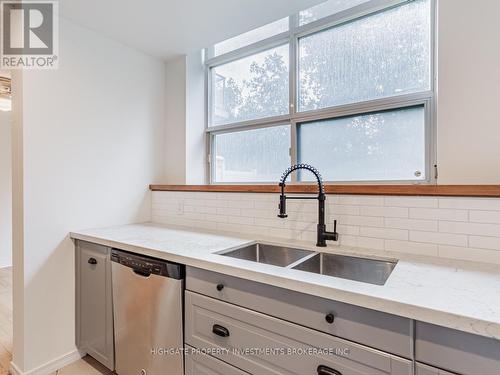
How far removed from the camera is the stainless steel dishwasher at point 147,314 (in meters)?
1.38

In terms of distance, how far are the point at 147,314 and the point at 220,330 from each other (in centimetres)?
53

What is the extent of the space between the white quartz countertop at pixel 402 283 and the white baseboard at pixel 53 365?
3.27ft

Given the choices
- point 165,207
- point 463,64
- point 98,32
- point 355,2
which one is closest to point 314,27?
point 355,2

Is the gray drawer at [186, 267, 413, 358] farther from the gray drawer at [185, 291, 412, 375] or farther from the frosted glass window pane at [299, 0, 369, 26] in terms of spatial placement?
the frosted glass window pane at [299, 0, 369, 26]

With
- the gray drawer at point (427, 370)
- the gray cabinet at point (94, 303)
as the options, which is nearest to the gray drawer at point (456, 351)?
the gray drawer at point (427, 370)

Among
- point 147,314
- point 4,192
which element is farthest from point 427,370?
point 4,192

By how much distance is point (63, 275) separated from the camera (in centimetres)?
191

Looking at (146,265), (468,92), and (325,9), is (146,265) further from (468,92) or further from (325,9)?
(325,9)

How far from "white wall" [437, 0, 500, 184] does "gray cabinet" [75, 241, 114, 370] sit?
2.01 m

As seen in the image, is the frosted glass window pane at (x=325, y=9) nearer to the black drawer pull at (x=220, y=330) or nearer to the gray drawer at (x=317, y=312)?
the gray drawer at (x=317, y=312)

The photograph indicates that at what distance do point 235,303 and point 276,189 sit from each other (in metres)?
0.81

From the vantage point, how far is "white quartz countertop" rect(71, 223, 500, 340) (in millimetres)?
739

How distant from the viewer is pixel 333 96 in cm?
190

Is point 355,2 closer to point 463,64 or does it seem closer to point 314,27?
point 314,27
